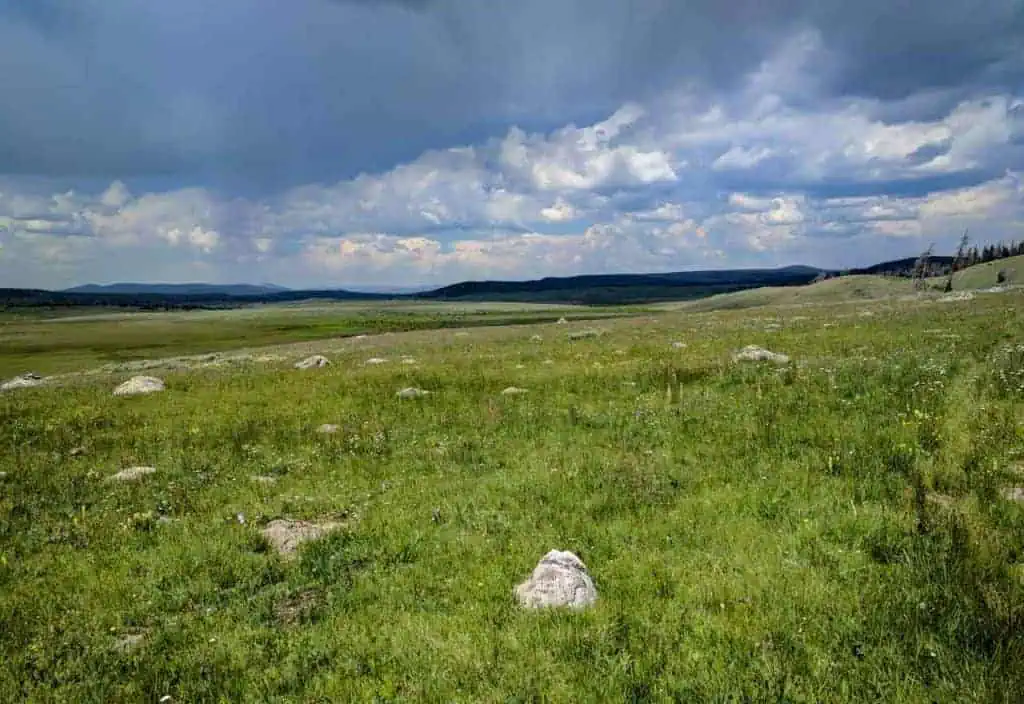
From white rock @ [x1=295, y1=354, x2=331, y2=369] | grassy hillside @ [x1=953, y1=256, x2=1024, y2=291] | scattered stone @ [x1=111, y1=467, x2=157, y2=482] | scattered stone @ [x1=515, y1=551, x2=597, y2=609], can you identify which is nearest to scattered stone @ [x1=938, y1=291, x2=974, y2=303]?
white rock @ [x1=295, y1=354, x2=331, y2=369]

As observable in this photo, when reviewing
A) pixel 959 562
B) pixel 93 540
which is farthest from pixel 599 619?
pixel 93 540

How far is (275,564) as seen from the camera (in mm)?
9875

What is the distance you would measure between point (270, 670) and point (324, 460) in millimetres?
8693

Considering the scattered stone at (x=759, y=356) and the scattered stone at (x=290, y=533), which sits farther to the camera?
the scattered stone at (x=759, y=356)

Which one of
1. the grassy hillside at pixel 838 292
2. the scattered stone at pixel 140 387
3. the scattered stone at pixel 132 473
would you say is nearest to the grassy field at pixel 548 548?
the scattered stone at pixel 132 473

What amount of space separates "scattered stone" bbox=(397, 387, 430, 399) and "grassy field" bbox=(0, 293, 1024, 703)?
2.83m

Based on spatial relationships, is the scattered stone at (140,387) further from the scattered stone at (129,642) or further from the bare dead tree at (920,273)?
the bare dead tree at (920,273)

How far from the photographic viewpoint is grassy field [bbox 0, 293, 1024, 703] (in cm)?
659

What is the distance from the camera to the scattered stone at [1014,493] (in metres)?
9.52

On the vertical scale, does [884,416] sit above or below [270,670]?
above

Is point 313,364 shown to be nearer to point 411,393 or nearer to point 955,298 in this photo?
point 411,393

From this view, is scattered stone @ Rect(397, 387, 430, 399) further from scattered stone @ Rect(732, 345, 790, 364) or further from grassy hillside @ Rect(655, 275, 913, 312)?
grassy hillside @ Rect(655, 275, 913, 312)

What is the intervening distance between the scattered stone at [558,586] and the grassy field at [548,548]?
0.86 feet

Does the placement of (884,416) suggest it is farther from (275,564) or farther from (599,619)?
(275,564)
